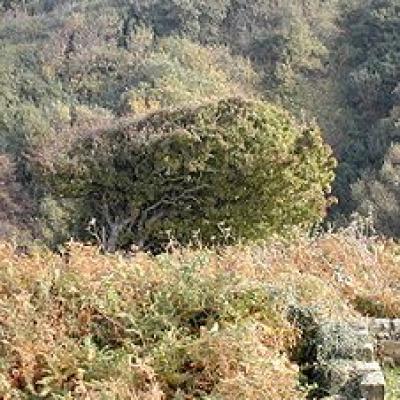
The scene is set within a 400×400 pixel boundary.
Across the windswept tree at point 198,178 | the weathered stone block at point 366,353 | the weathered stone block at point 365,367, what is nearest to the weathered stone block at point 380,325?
the weathered stone block at point 366,353

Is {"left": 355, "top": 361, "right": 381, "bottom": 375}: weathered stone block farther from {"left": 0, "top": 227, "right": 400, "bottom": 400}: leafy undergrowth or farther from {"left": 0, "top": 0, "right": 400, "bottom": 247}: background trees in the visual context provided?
{"left": 0, "top": 0, "right": 400, "bottom": 247}: background trees

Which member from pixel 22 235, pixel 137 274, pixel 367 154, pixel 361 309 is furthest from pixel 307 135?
pixel 367 154

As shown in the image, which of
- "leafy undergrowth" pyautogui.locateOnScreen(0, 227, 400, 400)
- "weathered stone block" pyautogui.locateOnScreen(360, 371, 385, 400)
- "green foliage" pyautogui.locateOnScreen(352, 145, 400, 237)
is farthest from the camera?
"green foliage" pyautogui.locateOnScreen(352, 145, 400, 237)

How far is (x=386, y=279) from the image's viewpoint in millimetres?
8039

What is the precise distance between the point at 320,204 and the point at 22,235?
35.6 ft

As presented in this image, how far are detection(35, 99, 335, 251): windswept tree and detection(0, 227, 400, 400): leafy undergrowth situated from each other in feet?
39.2

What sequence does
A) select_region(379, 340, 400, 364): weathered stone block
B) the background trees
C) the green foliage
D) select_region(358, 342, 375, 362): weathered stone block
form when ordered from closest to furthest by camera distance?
select_region(358, 342, 375, 362): weathered stone block, select_region(379, 340, 400, 364): weathered stone block, the green foliage, the background trees

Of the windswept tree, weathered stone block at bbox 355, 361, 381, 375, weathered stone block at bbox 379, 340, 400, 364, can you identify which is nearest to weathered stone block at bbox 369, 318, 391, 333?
weathered stone block at bbox 379, 340, 400, 364

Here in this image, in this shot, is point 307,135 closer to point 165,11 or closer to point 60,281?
point 60,281

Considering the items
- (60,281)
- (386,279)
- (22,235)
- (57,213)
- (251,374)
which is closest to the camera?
(251,374)

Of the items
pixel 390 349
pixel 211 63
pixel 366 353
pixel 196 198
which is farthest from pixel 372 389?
pixel 211 63

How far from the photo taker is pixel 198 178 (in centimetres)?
1866

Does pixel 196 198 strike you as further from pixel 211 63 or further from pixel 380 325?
pixel 211 63

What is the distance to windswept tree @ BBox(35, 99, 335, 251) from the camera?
60.5ft
